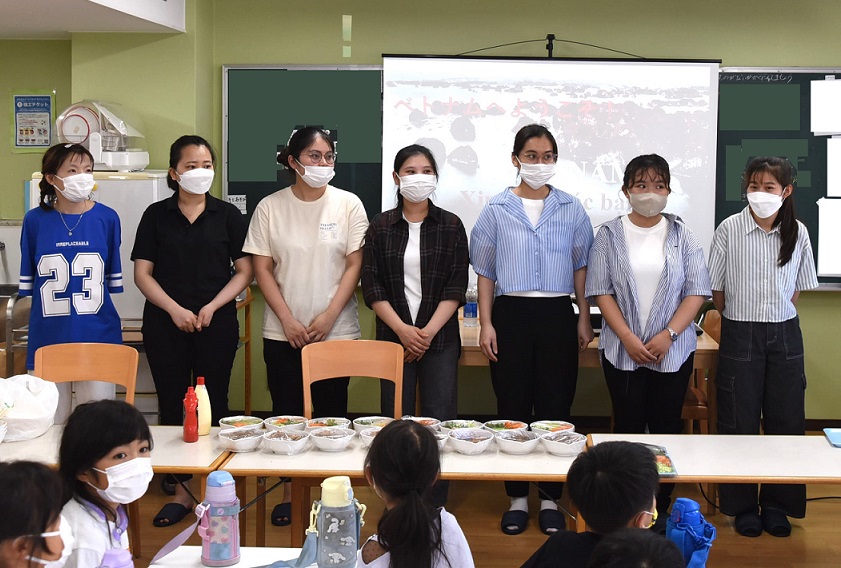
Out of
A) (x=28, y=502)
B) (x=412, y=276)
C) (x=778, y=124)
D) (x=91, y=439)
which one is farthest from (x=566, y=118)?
(x=28, y=502)

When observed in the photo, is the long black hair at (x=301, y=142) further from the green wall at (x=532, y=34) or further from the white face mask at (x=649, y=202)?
the green wall at (x=532, y=34)

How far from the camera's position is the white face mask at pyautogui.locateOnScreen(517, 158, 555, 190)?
361cm

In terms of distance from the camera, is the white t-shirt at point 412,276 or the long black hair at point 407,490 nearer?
the long black hair at point 407,490

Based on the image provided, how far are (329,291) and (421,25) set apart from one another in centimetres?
206

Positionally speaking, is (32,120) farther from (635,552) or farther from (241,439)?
(635,552)

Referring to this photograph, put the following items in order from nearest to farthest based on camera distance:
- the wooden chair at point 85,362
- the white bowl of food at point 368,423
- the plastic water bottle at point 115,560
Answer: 1. the plastic water bottle at point 115,560
2. the white bowl of food at point 368,423
3. the wooden chair at point 85,362

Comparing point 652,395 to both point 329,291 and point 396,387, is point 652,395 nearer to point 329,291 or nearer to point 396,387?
point 396,387

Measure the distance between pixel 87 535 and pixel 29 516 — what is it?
1.57 ft

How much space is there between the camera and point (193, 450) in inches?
109

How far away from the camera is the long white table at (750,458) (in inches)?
100

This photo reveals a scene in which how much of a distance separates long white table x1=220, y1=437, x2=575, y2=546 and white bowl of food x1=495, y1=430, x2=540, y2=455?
0.06 feet

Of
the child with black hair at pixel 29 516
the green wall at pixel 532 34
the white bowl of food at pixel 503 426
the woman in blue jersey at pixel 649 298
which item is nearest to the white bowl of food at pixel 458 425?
the white bowl of food at pixel 503 426

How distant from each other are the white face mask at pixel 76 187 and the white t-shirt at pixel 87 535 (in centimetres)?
200

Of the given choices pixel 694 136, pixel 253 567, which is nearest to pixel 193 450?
pixel 253 567
